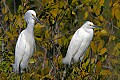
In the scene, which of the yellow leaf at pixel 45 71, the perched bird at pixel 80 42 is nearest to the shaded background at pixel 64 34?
the perched bird at pixel 80 42

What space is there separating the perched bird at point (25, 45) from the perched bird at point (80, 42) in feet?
1.28

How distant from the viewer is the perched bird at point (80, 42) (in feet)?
11.8

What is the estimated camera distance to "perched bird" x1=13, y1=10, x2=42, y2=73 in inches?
117

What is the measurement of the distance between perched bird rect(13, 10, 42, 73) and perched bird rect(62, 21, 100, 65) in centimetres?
39

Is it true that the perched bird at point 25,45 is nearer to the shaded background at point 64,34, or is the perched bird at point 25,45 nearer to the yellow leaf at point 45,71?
the shaded background at point 64,34

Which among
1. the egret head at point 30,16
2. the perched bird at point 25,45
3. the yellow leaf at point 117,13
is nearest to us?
the yellow leaf at point 117,13

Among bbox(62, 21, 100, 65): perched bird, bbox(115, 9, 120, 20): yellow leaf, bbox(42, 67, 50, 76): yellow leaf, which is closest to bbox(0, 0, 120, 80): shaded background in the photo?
bbox(115, 9, 120, 20): yellow leaf

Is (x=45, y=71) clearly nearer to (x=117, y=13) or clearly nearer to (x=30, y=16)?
(x=117, y=13)

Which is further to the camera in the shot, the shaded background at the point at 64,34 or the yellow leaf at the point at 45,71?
the shaded background at the point at 64,34

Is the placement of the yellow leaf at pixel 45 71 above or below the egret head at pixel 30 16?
below

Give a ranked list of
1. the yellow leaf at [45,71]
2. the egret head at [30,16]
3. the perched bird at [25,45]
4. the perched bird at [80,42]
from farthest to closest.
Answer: the perched bird at [80,42], the perched bird at [25,45], the egret head at [30,16], the yellow leaf at [45,71]

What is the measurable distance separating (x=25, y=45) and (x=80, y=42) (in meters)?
0.67

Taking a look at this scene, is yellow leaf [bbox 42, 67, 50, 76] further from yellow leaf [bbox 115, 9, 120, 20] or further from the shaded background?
yellow leaf [bbox 115, 9, 120, 20]

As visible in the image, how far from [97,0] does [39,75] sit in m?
1.11
